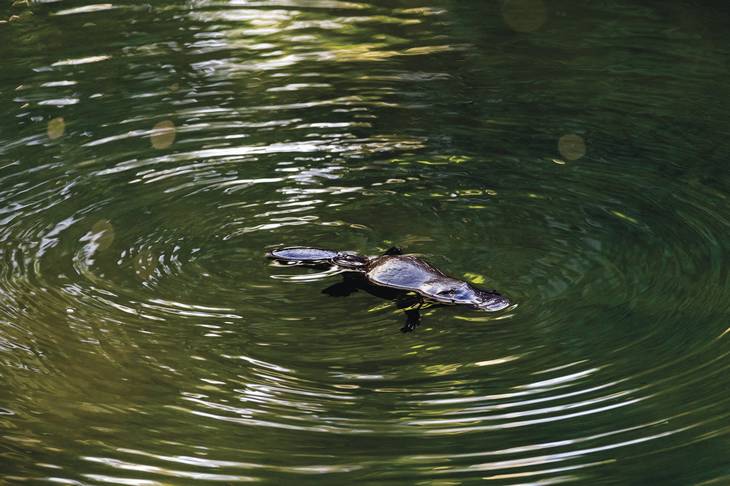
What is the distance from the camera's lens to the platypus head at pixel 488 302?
4145 millimetres

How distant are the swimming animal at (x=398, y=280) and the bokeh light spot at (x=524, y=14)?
425cm

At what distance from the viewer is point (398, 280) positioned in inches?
171

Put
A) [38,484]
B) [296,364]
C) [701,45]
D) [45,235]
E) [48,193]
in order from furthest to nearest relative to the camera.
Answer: [701,45], [48,193], [45,235], [296,364], [38,484]

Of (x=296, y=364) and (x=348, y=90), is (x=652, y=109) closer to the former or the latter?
(x=348, y=90)

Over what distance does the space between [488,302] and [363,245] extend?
2.93ft

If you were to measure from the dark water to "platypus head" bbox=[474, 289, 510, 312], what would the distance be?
0.04 meters

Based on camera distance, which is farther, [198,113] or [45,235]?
[198,113]

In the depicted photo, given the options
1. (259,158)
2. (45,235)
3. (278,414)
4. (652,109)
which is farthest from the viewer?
(652,109)

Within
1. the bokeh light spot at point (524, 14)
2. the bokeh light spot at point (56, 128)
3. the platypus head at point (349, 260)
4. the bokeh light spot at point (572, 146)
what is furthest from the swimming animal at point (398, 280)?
the bokeh light spot at point (524, 14)

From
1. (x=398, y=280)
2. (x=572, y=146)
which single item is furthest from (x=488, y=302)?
(x=572, y=146)

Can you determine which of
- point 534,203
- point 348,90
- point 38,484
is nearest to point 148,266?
point 38,484

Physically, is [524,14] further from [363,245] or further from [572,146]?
[363,245]

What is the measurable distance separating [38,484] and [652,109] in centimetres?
454

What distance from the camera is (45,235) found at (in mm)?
5016
